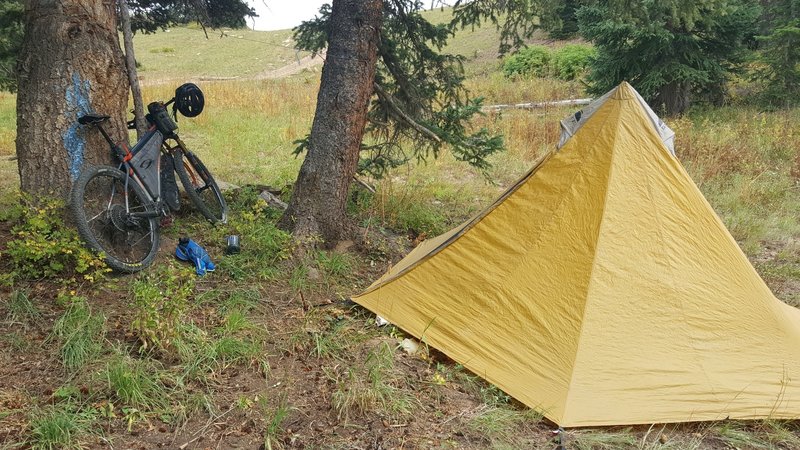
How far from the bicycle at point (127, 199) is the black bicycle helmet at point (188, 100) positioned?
308mm

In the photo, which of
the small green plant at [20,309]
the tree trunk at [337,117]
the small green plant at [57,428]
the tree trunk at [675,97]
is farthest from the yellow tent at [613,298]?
the tree trunk at [675,97]

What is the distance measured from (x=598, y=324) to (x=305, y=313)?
2097 mm

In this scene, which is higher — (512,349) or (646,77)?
(646,77)

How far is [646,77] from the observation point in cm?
1259

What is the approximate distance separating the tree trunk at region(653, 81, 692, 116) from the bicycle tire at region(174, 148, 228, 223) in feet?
36.8

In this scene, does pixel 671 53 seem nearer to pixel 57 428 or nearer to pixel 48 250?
pixel 48 250

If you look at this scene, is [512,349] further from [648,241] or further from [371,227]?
[371,227]

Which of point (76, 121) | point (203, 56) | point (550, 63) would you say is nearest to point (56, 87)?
point (76, 121)

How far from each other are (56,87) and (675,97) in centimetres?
1292

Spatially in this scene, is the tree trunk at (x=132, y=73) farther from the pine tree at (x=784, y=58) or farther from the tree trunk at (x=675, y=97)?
the pine tree at (x=784, y=58)

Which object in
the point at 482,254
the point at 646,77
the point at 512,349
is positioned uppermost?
the point at 646,77

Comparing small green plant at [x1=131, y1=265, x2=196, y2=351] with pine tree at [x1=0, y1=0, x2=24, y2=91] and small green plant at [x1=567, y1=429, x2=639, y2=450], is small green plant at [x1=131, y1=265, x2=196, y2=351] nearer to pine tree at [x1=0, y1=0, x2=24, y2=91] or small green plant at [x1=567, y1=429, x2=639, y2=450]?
small green plant at [x1=567, y1=429, x2=639, y2=450]

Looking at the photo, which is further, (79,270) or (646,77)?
(646,77)

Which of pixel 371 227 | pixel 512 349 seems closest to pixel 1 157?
pixel 371 227
